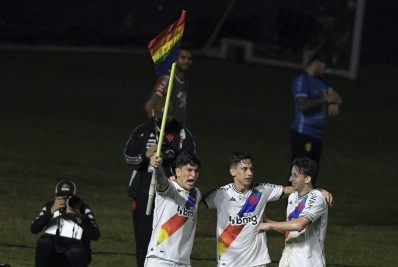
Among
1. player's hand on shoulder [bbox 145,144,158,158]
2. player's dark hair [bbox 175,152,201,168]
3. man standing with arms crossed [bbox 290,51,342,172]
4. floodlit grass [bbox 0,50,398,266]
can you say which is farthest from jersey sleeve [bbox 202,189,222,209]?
man standing with arms crossed [bbox 290,51,342,172]

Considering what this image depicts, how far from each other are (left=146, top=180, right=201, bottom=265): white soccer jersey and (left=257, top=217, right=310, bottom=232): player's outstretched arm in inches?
28.3

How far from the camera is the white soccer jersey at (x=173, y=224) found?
11.0 m

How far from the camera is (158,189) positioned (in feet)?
35.7

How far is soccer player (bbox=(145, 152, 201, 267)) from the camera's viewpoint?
1095cm

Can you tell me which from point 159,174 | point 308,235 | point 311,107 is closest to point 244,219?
point 308,235

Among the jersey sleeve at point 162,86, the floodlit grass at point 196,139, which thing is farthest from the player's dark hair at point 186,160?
the floodlit grass at point 196,139

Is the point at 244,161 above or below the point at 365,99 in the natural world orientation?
below

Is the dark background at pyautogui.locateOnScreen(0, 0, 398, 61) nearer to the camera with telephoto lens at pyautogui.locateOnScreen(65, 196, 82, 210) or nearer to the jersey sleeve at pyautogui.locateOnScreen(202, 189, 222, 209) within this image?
the camera with telephoto lens at pyautogui.locateOnScreen(65, 196, 82, 210)

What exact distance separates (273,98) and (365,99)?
7.56ft

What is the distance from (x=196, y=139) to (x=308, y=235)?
12715mm

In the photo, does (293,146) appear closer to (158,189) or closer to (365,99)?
(158,189)

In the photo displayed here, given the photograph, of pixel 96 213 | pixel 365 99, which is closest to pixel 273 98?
pixel 365 99

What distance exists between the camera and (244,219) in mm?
11094

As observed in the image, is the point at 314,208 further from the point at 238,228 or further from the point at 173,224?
the point at 173,224
